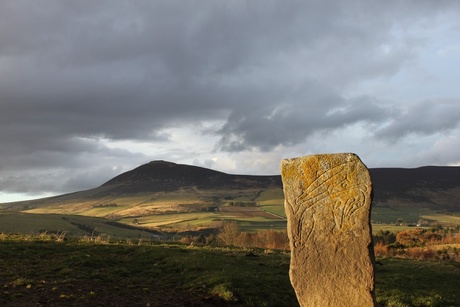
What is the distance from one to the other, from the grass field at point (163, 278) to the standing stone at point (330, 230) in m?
3.01

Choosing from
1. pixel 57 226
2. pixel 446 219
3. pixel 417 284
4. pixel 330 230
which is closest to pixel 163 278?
pixel 330 230

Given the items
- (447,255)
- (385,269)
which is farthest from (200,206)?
(385,269)

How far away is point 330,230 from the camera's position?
40.0 feet

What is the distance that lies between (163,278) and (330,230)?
26.2 feet

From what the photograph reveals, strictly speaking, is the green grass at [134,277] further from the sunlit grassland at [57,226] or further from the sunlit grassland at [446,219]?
the sunlit grassland at [446,219]

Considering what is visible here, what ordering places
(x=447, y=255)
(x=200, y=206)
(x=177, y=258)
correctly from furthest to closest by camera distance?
1. (x=200, y=206)
2. (x=447, y=255)
3. (x=177, y=258)

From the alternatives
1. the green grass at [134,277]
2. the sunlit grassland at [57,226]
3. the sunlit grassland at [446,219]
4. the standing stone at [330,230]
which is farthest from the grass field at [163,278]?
the sunlit grassland at [446,219]

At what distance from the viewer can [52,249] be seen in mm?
22812

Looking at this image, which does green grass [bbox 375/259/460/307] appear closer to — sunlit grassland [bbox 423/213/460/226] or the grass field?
the grass field

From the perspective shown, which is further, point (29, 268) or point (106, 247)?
point (106, 247)

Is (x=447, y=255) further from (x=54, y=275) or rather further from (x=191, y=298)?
→ (x=54, y=275)

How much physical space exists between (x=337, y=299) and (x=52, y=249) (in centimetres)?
1616

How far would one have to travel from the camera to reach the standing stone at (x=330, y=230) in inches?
466

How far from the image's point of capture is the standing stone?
466 inches
